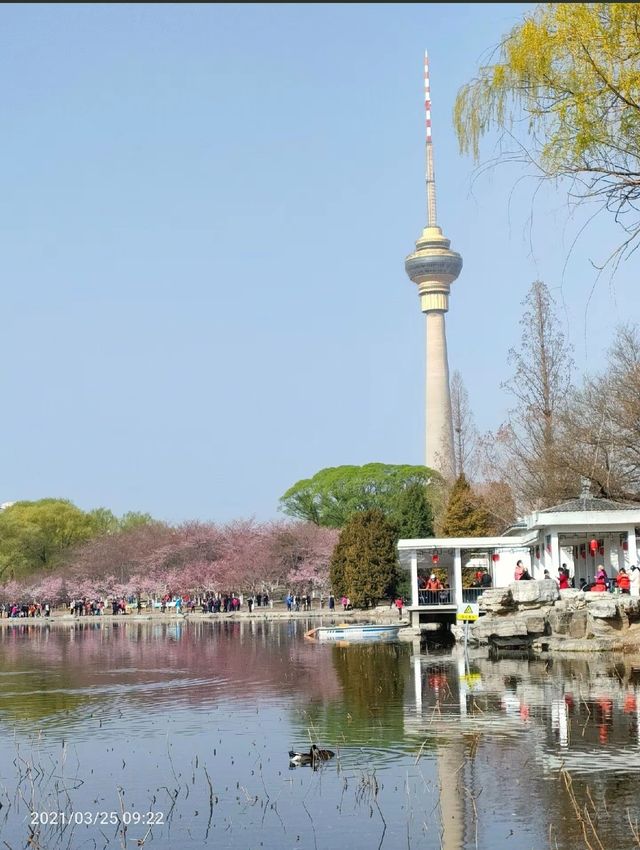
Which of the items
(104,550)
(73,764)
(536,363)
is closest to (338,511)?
(104,550)

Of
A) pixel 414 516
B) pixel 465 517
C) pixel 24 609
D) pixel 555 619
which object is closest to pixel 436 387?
pixel 24 609

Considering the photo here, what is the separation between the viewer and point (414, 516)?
58.9m

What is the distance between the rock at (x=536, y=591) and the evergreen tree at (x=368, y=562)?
27.5m

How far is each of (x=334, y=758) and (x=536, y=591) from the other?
15202 millimetres

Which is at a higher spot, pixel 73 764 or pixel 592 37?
pixel 592 37

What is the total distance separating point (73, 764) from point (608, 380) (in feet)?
94.6

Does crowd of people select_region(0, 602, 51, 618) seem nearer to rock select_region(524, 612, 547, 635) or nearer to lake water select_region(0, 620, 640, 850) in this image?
lake water select_region(0, 620, 640, 850)

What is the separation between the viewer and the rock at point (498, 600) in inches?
1120

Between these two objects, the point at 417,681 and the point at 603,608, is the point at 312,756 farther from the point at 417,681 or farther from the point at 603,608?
the point at 603,608

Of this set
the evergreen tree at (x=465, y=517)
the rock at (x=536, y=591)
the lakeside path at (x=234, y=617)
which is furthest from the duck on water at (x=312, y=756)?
the evergreen tree at (x=465, y=517)

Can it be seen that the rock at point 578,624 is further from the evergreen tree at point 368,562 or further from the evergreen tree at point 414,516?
the evergreen tree at point 414,516

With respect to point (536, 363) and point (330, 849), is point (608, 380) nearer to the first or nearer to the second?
point (536, 363)

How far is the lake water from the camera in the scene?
1055 centimetres

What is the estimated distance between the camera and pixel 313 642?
1443 inches
